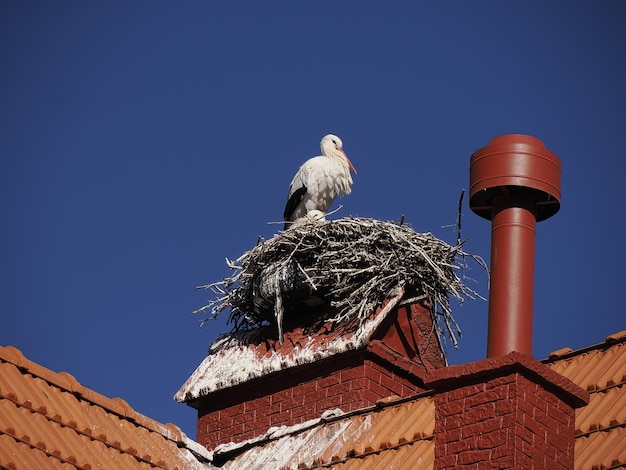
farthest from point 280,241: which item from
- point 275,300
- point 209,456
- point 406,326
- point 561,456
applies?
point 561,456

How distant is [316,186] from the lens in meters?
16.0

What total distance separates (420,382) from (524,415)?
351cm

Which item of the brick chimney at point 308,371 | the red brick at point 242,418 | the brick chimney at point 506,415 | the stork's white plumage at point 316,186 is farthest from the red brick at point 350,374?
the stork's white plumage at point 316,186

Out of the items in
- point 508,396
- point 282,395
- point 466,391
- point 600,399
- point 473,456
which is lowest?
point 473,456

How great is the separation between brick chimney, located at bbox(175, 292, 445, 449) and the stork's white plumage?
3406 millimetres

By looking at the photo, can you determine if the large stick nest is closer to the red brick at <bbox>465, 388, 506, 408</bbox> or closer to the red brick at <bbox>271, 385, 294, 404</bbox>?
the red brick at <bbox>271, 385, 294, 404</bbox>

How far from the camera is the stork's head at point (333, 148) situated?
54.7 ft

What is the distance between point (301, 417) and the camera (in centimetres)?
1173

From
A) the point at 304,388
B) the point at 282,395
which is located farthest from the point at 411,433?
the point at 282,395

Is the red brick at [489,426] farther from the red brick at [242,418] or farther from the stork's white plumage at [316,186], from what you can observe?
the stork's white plumage at [316,186]

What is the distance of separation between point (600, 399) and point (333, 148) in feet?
24.7

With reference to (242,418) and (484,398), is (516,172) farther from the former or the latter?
(242,418)

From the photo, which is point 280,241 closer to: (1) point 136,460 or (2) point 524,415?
(1) point 136,460

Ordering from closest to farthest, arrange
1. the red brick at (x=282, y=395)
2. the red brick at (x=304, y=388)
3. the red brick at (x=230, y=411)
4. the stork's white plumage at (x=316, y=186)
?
the red brick at (x=304, y=388)
the red brick at (x=282, y=395)
the red brick at (x=230, y=411)
the stork's white plumage at (x=316, y=186)
